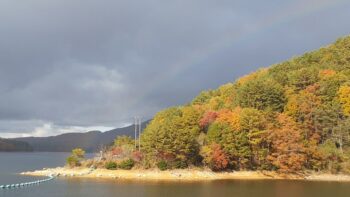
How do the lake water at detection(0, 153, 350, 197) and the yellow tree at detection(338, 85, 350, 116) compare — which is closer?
the lake water at detection(0, 153, 350, 197)

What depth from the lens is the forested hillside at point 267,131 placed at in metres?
87.5

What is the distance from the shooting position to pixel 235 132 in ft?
292

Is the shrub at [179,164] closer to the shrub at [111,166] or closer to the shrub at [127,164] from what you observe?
the shrub at [127,164]

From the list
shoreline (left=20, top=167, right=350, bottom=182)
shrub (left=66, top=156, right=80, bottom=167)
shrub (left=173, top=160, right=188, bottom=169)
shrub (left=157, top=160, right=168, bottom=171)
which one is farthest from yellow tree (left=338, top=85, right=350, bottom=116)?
shrub (left=66, top=156, right=80, bottom=167)

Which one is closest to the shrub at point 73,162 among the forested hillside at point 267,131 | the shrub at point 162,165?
the forested hillside at point 267,131

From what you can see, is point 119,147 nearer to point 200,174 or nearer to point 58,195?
point 200,174

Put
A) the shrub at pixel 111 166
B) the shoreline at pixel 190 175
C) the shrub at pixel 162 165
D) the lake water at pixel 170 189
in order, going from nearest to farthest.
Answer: the lake water at pixel 170 189 → the shoreline at pixel 190 175 → the shrub at pixel 162 165 → the shrub at pixel 111 166

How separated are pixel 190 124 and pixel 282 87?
27.7m

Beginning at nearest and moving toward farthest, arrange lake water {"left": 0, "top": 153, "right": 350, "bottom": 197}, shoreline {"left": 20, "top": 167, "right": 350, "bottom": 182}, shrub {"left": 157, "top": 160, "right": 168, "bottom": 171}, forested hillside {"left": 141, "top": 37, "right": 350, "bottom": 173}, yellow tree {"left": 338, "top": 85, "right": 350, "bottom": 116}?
lake water {"left": 0, "top": 153, "right": 350, "bottom": 197} → shoreline {"left": 20, "top": 167, "right": 350, "bottom": 182} → forested hillside {"left": 141, "top": 37, "right": 350, "bottom": 173} → shrub {"left": 157, "top": 160, "right": 168, "bottom": 171} → yellow tree {"left": 338, "top": 85, "right": 350, "bottom": 116}

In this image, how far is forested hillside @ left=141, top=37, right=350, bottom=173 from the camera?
8750cm

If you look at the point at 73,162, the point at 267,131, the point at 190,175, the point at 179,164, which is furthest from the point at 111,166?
the point at 267,131

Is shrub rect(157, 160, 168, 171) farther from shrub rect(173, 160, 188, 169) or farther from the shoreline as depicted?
shrub rect(173, 160, 188, 169)

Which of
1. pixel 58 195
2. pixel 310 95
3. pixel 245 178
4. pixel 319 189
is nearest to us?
pixel 58 195

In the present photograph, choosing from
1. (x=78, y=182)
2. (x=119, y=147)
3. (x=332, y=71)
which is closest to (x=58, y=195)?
(x=78, y=182)
